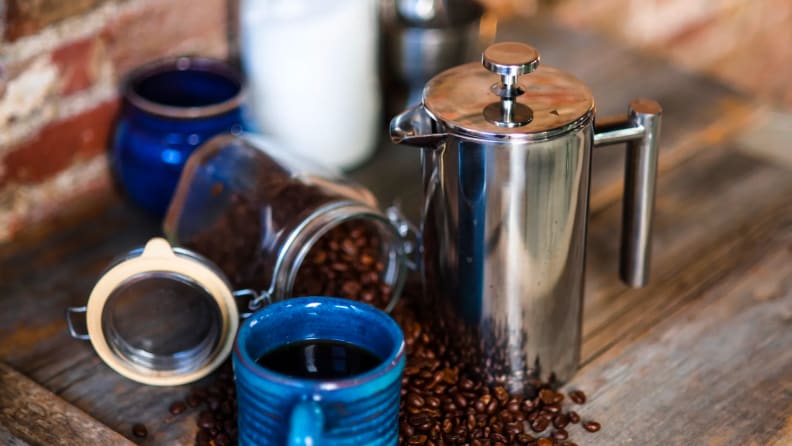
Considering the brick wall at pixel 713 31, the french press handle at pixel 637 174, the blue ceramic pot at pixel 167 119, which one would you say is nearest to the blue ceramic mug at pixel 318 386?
the french press handle at pixel 637 174

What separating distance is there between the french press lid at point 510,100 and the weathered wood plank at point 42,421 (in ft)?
1.24

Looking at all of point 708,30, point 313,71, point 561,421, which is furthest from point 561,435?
point 708,30

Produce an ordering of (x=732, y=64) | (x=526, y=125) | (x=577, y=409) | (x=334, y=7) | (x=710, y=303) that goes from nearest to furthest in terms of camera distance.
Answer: (x=526, y=125) < (x=577, y=409) < (x=710, y=303) < (x=334, y=7) < (x=732, y=64)

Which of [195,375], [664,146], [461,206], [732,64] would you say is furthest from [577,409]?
[732,64]

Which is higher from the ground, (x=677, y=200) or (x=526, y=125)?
(x=526, y=125)

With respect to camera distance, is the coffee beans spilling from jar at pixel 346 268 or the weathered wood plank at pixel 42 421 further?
the coffee beans spilling from jar at pixel 346 268

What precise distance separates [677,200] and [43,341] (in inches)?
28.3

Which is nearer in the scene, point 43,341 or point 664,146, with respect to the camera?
point 43,341

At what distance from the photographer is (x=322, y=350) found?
0.80m

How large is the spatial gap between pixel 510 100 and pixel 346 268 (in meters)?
0.28

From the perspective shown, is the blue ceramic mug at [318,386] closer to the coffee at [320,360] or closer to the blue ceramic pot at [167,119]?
the coffee at [320,360]

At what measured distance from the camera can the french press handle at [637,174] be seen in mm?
855

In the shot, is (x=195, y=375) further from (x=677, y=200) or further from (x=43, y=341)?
(x=677, y=200)

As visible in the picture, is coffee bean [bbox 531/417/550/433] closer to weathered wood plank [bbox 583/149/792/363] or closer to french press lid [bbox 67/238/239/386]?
weathered wood plank [bbox 583/149/792/363]
